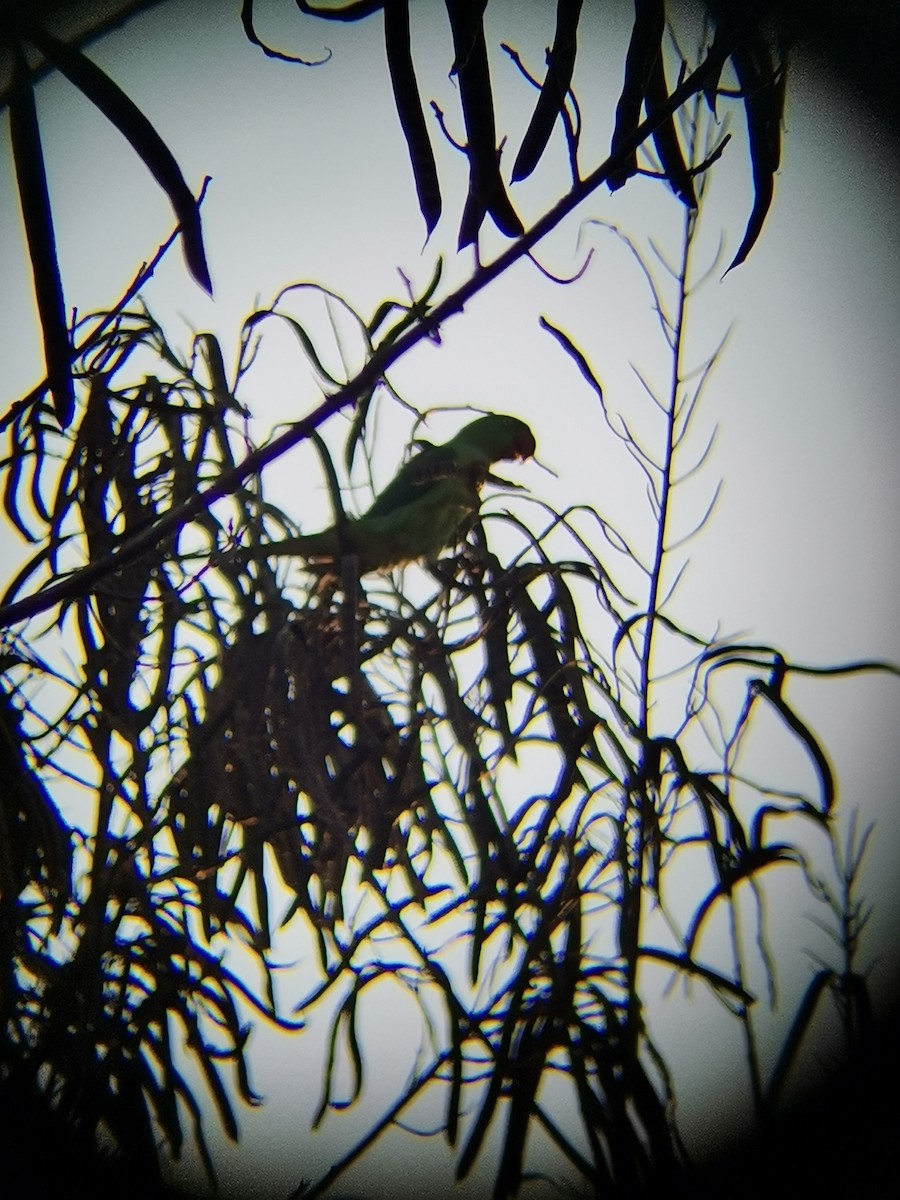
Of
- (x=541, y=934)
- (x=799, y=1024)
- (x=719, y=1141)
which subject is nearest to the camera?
(x=541, y=934)

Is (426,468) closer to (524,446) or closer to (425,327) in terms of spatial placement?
(425,327)

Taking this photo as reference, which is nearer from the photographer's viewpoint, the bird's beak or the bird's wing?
the bird's wing

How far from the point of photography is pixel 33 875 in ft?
3.33

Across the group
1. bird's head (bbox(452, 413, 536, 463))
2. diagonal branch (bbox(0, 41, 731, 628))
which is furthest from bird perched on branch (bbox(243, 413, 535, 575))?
diagonal branch (bbox(0, 41, 731, 628))

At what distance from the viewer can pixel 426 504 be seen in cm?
165

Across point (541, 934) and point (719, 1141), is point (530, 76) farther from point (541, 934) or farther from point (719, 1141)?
point (719, 1141)

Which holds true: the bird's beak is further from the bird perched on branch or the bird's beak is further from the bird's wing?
the bird's wing

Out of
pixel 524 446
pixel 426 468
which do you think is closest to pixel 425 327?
pixel 426 468

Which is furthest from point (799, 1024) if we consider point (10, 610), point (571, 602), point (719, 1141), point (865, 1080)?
point (10, 610)

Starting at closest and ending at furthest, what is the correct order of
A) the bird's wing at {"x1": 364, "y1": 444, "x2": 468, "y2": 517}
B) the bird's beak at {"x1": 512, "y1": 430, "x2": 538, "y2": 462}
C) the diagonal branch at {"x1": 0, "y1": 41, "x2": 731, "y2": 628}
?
the diagonal branch at {"x1": 0, "y1": 41, "x2": 731, "y2": 628}, the bird's wing at {"x1": 364, "y1": 444, "x2": 468, "y2": 517}, the bird's beak at {"x1": 512, "y1": 430, "x2": 538, "y2": 462}

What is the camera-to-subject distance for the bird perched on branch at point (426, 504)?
1.13 metres

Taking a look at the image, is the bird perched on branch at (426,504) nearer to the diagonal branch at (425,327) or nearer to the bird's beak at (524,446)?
the bird's beak at (524,446)

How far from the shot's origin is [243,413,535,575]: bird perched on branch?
113 cm

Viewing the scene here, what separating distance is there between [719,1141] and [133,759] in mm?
880
